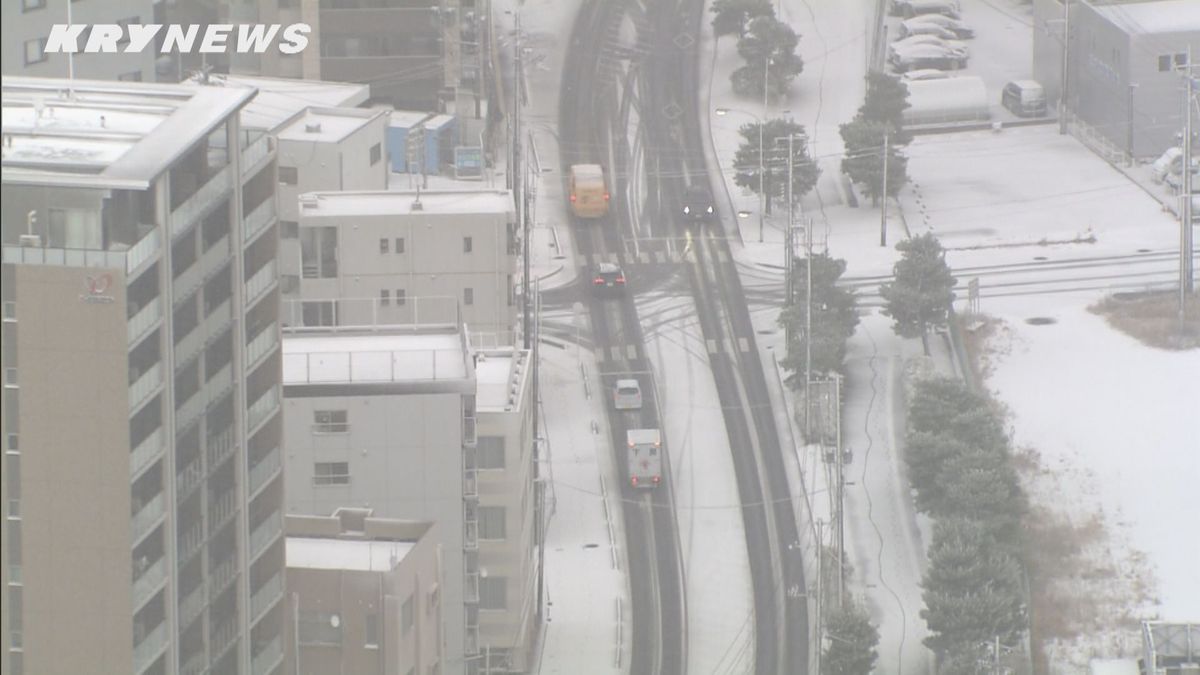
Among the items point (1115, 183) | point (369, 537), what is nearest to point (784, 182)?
point (1115, 183)

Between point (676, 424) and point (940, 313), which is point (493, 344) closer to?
point (676, 424)

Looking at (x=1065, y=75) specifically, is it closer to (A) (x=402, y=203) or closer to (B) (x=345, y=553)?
(A) (x=402, y=203)

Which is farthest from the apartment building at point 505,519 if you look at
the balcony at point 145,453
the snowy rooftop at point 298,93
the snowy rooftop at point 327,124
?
the balcony at point 145,453

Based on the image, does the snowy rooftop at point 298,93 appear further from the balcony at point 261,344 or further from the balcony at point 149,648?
the balcony at point 149,648

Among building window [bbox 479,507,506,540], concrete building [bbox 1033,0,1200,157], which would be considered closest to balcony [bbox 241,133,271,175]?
building window [bbox 479,507,506,540]

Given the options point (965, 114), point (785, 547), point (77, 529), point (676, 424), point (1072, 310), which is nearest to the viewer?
point (77, 529)

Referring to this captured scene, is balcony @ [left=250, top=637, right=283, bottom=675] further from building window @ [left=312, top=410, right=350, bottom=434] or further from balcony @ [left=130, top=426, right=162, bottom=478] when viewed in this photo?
building window @ [left=312, top=410, right=350, bottom=434]
